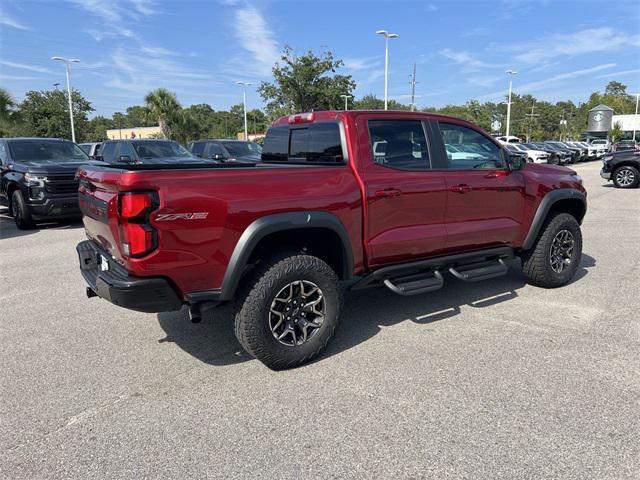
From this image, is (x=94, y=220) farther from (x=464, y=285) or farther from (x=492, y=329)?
(x=464, y=285)

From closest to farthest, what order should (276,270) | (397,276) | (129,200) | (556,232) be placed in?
(129,200) → (276,270) → (397,276) → (556,232)

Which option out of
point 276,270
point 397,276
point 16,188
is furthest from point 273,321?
point 16,188

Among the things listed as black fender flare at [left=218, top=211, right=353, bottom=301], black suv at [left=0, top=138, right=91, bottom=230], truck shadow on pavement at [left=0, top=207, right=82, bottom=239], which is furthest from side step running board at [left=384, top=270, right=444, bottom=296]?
truck shadow on pavement at [left=0, top=207, right=82, bottom=239]

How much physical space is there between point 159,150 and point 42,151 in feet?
8.19

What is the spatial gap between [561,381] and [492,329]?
96 cm

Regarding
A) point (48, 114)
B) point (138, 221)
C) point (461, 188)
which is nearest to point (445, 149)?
point (461, 188)

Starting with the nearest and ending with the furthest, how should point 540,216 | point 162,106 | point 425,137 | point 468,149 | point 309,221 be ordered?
point 309,221 < point 425,137 < point 468,149 < point 540,216 < point 162,106

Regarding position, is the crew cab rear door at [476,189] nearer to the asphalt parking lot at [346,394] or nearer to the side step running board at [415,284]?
the side step running board at [415,284]

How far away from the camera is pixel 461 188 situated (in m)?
4.34

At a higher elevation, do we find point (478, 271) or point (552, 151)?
point (552, 151)

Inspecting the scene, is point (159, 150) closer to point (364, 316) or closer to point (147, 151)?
point (147, 151)

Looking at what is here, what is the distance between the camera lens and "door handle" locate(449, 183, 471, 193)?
4.29 meters

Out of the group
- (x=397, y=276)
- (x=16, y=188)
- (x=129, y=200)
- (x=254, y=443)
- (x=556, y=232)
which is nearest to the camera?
(x=254, y=443)

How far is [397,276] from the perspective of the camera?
4055 mm
